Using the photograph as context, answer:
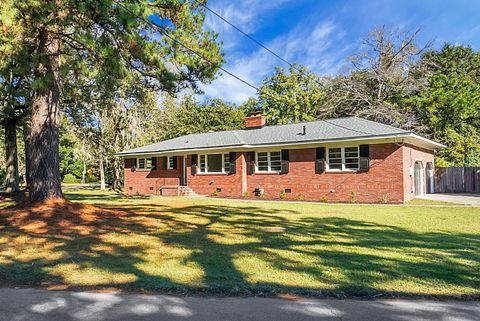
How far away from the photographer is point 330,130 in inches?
720

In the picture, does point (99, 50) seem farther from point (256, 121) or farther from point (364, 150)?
point (256, 121)

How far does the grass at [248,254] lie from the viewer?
4.58 m

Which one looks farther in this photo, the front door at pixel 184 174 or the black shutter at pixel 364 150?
the front door at pixel 184 174

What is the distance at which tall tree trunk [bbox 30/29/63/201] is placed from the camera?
10.4 metres

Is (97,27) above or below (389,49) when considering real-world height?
below

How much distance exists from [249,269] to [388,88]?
26.5 metres

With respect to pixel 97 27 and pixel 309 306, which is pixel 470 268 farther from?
pixel 97 27

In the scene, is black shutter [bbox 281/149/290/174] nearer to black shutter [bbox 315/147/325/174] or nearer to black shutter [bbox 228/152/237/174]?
black shutter [bbox 315/147/325/174]

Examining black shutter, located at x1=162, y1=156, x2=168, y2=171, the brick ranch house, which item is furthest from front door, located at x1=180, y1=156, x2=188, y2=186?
black shutter, located at x1=162, y1=156, x2=168, y2=171

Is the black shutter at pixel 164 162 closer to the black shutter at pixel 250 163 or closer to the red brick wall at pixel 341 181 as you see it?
the black shutter at pixel 250 163

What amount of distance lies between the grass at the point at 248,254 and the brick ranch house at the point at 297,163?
532 cm

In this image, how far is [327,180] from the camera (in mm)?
17281

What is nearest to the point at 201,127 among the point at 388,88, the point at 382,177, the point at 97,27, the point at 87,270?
the point at 388,88

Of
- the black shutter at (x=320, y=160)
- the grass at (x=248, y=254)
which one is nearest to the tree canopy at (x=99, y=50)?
the grass at (x=248, y=254)
